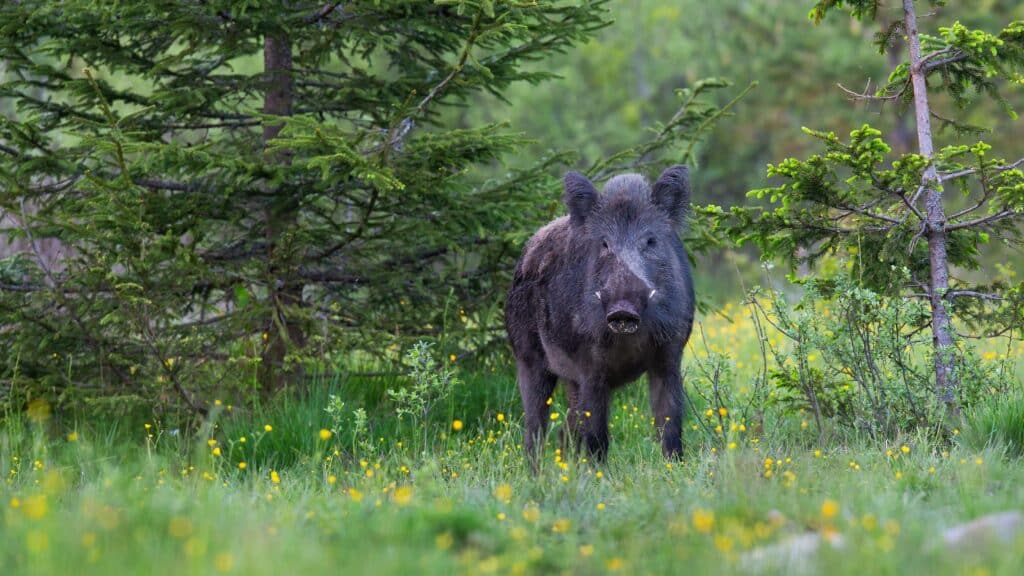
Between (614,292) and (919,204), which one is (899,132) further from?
(614,292)

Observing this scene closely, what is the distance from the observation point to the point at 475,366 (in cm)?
966

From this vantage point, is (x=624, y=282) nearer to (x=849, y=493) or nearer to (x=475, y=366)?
(x=849, y=493)

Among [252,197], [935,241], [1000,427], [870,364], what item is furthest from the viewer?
[252,197]

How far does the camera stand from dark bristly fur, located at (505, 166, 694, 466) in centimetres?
688

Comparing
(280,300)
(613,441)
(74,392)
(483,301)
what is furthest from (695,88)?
(74,392)

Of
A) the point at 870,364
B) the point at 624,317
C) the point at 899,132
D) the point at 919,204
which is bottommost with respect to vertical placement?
the point at 870,364

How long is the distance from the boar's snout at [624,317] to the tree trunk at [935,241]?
2.46 meters

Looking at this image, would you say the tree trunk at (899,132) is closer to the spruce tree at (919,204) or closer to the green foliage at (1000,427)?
the spruce tree at (919,204)

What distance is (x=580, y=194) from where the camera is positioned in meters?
7.31

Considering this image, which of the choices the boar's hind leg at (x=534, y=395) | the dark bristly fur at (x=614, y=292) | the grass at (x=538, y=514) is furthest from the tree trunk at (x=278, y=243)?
the dark bristly fur at (x=614, y=292)

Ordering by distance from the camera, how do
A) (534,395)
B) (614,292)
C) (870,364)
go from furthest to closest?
(534,395) → (870,364) → (614,292)

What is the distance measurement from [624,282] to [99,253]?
4248mm

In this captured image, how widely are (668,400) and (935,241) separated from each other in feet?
7.45

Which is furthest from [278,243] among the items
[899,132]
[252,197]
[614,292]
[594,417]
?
[899,132]
